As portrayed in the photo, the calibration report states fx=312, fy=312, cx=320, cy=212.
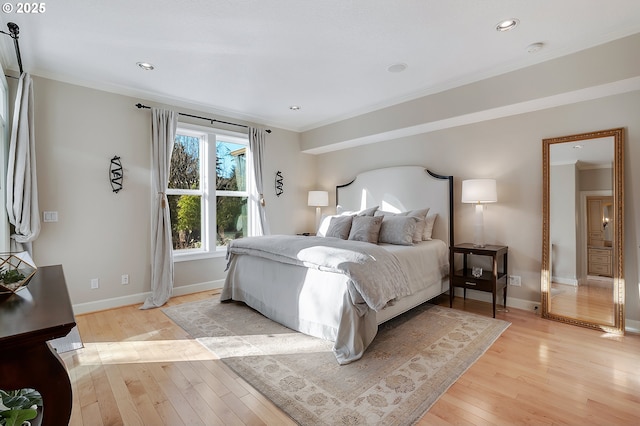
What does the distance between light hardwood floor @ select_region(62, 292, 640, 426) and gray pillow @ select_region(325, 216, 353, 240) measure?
1.91m

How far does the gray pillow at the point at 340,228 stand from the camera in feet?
12.8

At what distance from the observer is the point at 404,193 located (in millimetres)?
4383

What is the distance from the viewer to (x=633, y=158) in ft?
9.32

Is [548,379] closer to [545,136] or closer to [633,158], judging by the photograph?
[633,158]

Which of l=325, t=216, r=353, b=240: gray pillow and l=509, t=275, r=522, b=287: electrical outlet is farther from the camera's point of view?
l=325, t=216, r=353, b=240: gray pillow

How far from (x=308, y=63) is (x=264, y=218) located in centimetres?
256

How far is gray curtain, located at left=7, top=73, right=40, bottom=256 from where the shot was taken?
293cm

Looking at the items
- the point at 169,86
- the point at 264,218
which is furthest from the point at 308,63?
the point at 264,218

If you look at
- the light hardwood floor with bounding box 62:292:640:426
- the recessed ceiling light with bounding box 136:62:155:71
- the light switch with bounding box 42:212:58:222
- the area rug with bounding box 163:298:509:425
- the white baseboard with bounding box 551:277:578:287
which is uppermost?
the recessed ceiling light with bounding box 136:62:155:71

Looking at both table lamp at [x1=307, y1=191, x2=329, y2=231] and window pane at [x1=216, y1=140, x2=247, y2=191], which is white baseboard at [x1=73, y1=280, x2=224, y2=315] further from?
table lamp at [x1=307, y1=191, x2=329, y2=231]

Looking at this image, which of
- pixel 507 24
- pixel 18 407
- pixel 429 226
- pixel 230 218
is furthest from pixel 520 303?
pixel 18 407

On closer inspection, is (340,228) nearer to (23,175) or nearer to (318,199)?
(318,199)

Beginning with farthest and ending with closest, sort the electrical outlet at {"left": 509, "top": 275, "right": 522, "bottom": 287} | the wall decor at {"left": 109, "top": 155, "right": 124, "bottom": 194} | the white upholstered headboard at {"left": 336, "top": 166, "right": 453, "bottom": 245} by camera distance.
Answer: the white upholstered headboard at {"left": 336, "top": 166, "right": 453, "bottom": 245}, the wall decor at {"left": 109, "top": 155, "right": 124, "bottom": 194}, the electrical outlet at {"left": 509, "top": 275, "right": 522, "bottom": 287}

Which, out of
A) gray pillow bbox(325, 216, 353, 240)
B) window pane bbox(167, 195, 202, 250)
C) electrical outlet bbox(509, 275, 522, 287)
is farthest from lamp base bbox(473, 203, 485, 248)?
window pane bbox(167, 195, 202, 250)
